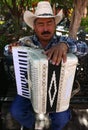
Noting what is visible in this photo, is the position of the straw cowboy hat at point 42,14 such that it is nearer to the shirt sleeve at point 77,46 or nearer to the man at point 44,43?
the man at point 44,43

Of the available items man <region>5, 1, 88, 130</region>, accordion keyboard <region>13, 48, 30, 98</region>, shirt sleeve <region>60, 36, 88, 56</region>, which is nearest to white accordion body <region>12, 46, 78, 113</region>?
accordion keyboard <region>13, 48, 30, 98</region>

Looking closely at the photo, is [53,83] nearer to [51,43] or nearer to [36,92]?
[36,92]

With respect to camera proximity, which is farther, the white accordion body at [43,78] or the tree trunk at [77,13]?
the tree trunk at [77,13]

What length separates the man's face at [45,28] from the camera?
3.21 metres

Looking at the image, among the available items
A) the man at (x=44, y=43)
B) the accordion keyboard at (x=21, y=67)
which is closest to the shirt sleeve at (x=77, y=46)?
the man at (x=44, y=43)

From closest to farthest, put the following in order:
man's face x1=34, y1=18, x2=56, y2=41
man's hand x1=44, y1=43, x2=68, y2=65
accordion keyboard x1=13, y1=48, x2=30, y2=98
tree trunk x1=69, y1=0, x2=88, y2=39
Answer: man's hand x1=44, y1=43, x2=68, y2=65, accordion keyboard x1=13, y1=48, x2=30, y2=98, man's face x1=34, y1=18, x2=56, y2=41, tree trunk x1=69, y1=0, x2=88, y2=39

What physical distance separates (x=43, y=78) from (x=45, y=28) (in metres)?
0.61

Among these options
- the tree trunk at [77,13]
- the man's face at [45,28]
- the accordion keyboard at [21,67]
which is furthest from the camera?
the tree trunk at [77,13]

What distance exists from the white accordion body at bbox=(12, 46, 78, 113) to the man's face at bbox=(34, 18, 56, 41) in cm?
37

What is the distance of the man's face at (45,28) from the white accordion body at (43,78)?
368 mm

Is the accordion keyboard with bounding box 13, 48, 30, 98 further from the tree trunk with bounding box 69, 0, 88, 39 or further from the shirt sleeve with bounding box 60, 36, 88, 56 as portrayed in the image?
the tree trunk with bounding box 69, 0, 88, 39

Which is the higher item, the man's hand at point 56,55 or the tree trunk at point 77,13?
the man's hand at point 56,55

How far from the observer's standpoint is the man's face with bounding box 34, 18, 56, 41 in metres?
3.21

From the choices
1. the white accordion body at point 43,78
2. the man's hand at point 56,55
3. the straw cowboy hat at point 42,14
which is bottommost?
the white accordion body at point 43,78
